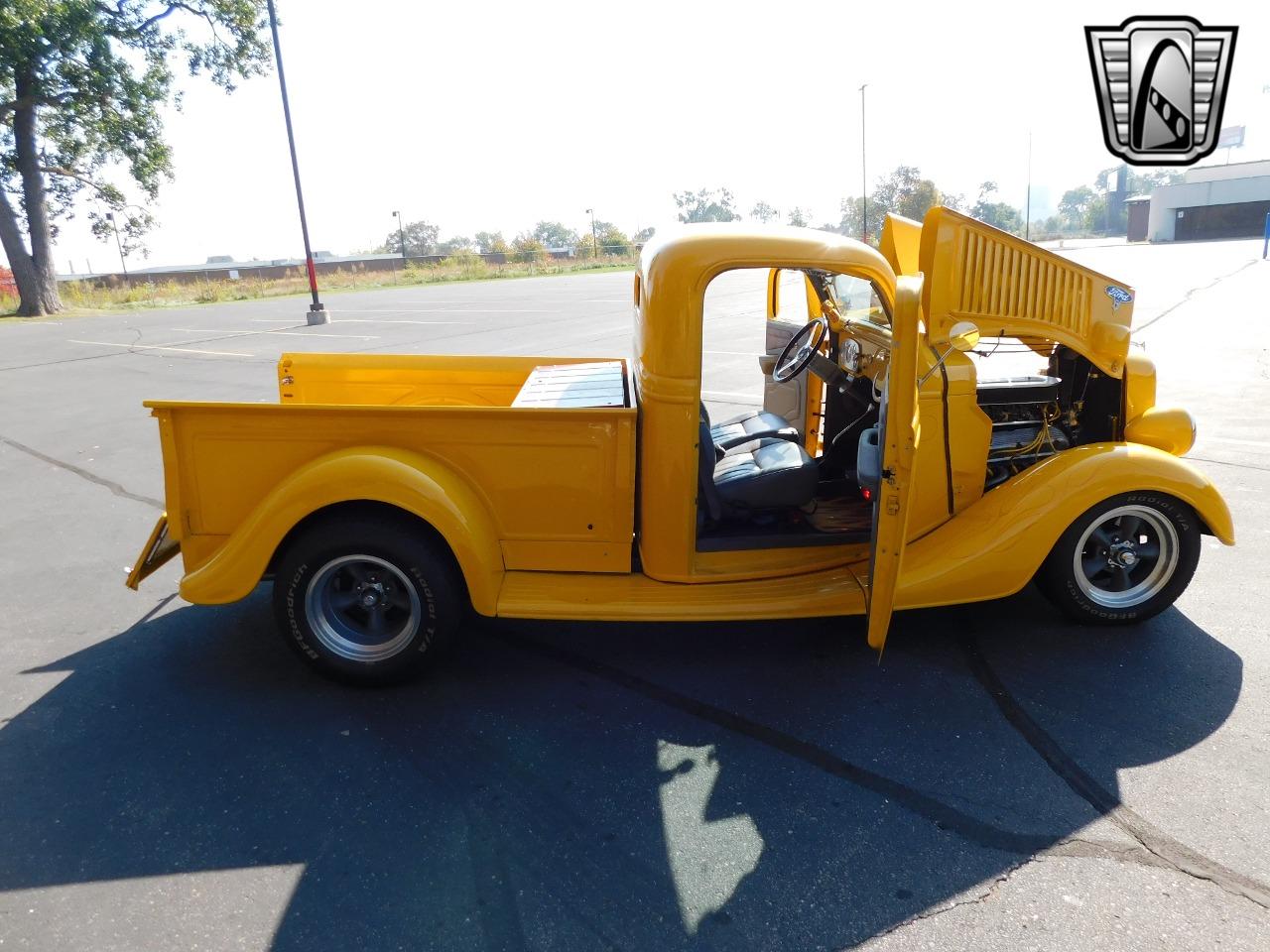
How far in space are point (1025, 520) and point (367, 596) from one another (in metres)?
2.83

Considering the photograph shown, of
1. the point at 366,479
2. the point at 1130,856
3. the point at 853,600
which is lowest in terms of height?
the point at 1130,856

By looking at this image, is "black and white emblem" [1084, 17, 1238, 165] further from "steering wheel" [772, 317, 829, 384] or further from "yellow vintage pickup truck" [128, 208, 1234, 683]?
"steering wheel" [772, 317, 829, 384]

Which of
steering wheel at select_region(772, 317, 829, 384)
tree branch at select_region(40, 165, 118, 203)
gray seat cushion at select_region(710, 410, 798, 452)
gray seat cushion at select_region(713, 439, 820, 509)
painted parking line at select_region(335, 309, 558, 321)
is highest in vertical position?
tree branch at select_region(40, 165, 118, 203)

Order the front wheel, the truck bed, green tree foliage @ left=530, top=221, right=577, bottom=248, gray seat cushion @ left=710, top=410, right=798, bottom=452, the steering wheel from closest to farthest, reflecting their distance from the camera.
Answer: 1. the truck bed
2. the front wheel
3. the steering wheel
4. gray seat cushion @ left=710, top=410, right=798, bottom=452
5. green tree foliage @ left=530, top=221, right=577, bottom=248

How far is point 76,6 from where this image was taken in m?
24.8

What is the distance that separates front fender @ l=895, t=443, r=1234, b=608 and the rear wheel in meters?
1.94

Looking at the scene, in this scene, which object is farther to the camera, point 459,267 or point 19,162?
point 459,267

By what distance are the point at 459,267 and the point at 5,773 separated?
1780 inches

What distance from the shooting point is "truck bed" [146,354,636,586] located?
343 cm

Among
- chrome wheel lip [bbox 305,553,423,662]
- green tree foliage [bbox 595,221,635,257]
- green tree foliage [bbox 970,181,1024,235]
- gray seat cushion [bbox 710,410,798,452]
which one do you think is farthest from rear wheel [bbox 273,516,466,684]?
green tree foliage [bbox 970,181,1024,235]

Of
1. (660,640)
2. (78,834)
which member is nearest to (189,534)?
(78,834)

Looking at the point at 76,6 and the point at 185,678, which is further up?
the point at 76,6

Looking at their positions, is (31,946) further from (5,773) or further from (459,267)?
(459,267)

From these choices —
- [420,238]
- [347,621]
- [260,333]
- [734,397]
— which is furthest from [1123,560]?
[420,238]
